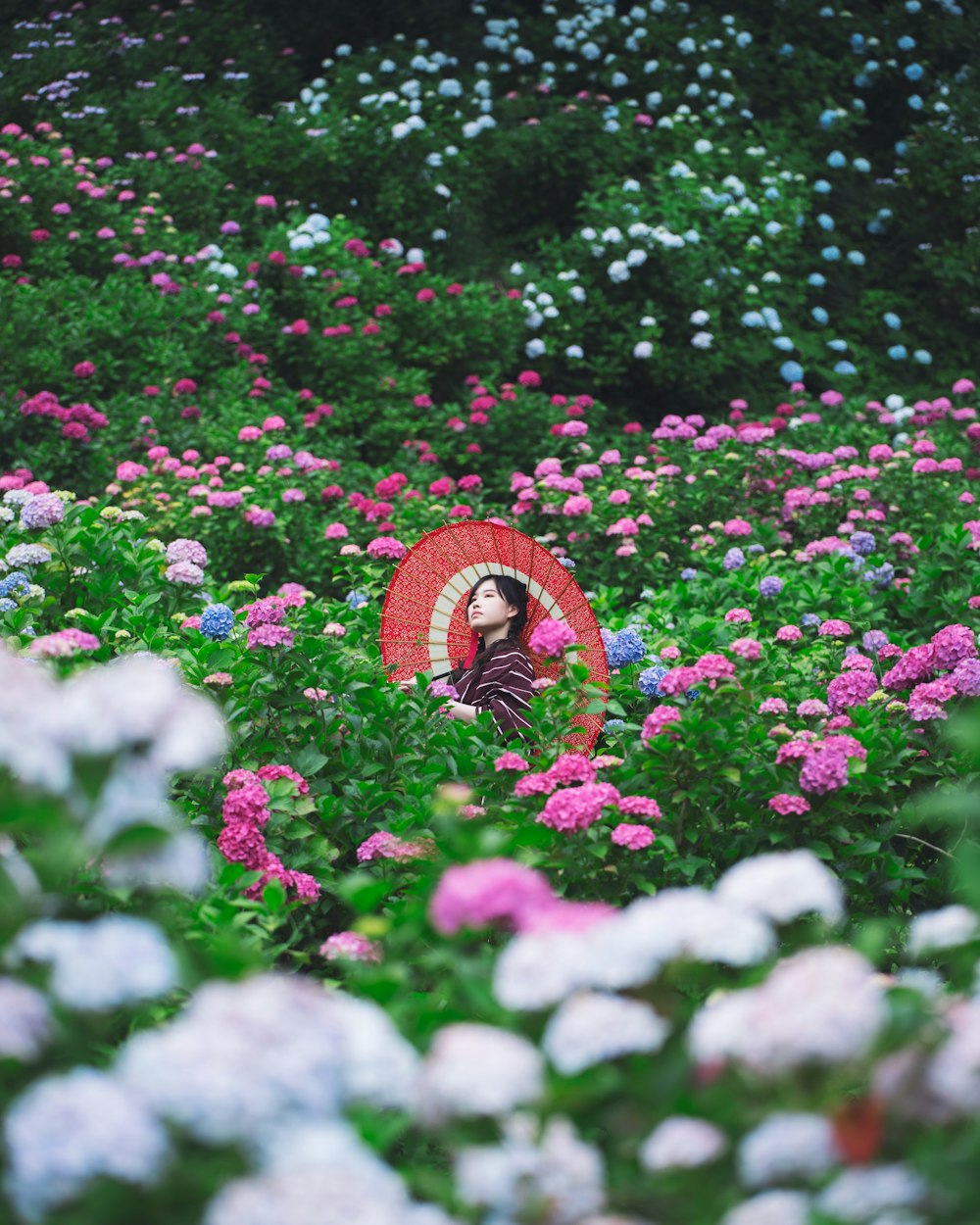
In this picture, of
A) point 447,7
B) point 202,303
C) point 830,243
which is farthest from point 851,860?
point 447,7

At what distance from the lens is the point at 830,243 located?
757cm

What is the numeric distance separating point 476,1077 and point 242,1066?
17 cm

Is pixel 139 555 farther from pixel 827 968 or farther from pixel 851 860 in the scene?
pixel 827 968

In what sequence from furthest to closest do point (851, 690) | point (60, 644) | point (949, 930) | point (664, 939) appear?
point (851, 690)
point (60, 644)
point (949, 930)
point (664, 939)

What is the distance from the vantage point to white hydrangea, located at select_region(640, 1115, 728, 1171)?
2.85 feet

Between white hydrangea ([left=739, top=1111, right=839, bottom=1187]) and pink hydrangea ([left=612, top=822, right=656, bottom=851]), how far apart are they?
105 centimetres

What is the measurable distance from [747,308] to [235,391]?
8.92ft

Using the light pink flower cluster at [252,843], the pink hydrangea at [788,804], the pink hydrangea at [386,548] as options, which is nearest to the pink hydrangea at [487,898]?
the light pink flower cluster at [252,843]

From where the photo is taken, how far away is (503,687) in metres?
3.15

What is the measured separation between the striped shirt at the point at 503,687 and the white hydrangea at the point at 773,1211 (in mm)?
2128

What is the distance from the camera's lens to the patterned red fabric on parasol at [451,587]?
3.20 m

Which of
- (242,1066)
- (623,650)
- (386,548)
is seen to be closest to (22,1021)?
(242,1066)

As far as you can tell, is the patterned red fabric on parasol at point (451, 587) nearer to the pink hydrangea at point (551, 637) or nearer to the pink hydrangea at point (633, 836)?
the pink hydrangea at point (551, 637)

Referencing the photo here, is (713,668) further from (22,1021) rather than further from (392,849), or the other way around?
(22,1021)
